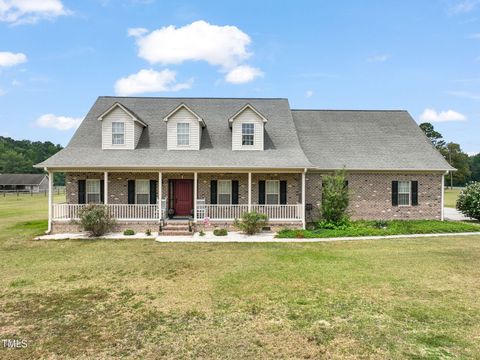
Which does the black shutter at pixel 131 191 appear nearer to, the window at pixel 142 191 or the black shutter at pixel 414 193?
the window at pixel 142 191

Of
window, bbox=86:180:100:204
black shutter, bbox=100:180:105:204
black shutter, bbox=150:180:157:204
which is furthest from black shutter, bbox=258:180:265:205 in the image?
window, bbox=86:180:100:204

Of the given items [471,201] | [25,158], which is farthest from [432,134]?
[25,158]

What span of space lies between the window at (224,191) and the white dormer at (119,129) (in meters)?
5.44

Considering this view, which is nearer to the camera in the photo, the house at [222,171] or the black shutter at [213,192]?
the house at [222,171]

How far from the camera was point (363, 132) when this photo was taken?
21.2 meters

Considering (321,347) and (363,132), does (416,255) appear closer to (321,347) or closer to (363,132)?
(321,347)

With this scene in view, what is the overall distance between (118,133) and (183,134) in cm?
366

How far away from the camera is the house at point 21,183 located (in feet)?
237

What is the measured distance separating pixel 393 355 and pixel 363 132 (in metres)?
18.4

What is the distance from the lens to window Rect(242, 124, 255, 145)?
17938 mm

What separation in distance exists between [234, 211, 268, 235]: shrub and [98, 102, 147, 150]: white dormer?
7.70 m

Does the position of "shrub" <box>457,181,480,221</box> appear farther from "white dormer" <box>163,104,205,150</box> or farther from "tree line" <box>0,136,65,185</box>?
"tree line" <box>0,136,65,185</box>

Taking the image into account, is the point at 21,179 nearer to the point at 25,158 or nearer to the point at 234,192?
the point at 25,158

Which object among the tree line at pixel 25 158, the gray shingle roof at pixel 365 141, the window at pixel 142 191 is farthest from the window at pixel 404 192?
the tree line at pixel 25 158
